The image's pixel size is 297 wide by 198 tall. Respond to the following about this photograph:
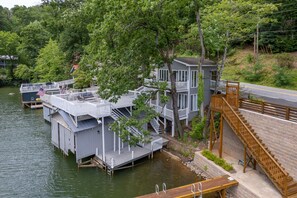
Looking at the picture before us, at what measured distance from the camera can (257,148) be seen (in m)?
13.6

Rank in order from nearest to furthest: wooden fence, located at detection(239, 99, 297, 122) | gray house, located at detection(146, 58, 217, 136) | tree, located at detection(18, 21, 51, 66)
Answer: wooden fence, located at detection(239, 99, 297, 122) → gray house, located at detection(146, 58, 217, 136) → tree, located at detection(18, 21, 51, 66)

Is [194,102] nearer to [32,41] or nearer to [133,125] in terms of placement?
[133,125]

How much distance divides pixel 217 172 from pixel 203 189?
9.11 feet

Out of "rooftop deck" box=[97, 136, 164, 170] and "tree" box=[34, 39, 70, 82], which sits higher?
"tree" box=[34, 39, 70, 82]

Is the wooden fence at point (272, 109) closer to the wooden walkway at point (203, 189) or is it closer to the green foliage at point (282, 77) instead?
the wooden walkway at point (203, 189)

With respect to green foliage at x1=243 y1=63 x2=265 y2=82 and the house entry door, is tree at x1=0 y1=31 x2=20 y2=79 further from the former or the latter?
the house entry door

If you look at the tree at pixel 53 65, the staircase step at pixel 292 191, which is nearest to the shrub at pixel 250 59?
the staircase step at pixel 292 191

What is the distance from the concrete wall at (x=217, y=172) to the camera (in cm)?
1253

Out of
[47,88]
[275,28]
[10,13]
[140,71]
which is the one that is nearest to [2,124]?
[47,88]

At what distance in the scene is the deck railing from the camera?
12106 millimetres

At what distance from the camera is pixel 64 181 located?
15484 mm

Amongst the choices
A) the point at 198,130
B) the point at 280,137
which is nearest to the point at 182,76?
the point at 198,130

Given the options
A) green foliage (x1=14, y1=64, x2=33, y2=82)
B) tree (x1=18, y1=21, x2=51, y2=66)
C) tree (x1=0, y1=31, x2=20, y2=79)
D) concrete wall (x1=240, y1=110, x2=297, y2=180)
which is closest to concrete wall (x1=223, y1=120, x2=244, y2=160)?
concrete wall (x1=240, y1=110, x2=297, y2=180)

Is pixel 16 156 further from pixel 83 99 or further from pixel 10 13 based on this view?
pixel 10 13
